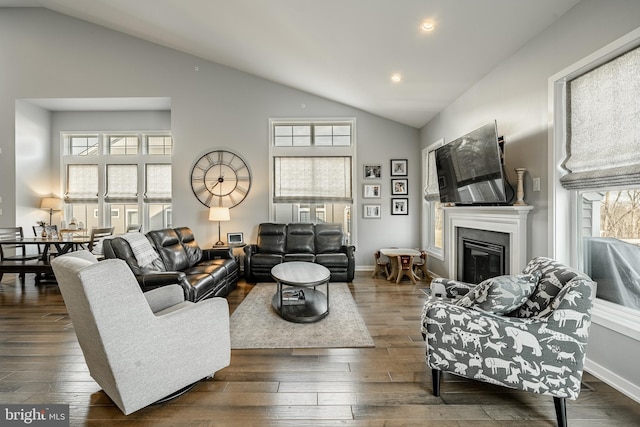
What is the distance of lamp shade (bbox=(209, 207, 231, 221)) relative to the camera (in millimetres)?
5102

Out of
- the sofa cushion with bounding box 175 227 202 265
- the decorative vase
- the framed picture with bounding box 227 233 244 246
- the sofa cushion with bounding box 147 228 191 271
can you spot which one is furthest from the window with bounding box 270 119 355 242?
the decorative vase

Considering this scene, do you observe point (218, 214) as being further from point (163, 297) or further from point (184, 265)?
point (163, 297)

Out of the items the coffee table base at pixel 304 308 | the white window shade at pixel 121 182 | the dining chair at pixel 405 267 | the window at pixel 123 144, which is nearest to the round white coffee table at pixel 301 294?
the coffee table base at pixel 304 308

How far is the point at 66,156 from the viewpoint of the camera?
6.11 metres

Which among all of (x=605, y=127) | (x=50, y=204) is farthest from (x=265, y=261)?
(x=50, y=204)

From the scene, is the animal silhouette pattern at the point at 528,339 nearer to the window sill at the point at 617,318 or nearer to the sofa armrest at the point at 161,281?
the window sill at the point at 617,318

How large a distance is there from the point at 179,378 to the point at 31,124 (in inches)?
271

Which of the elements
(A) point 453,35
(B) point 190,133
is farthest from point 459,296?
(B) point 190,133

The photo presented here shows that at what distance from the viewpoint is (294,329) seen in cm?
287

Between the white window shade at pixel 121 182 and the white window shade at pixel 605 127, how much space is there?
7060mm

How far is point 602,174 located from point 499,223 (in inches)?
42.1

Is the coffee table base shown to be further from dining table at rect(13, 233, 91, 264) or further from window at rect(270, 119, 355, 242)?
dining table at rect(13, 233, 91, 264)

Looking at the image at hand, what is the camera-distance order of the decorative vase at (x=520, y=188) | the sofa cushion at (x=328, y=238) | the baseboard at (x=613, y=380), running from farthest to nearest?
the sofa cushion at (x=328, y=238), the decorative vase at (x=520, y=188), the baseboard at (x=613, y=380)

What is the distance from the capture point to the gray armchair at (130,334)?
1.49 meters
